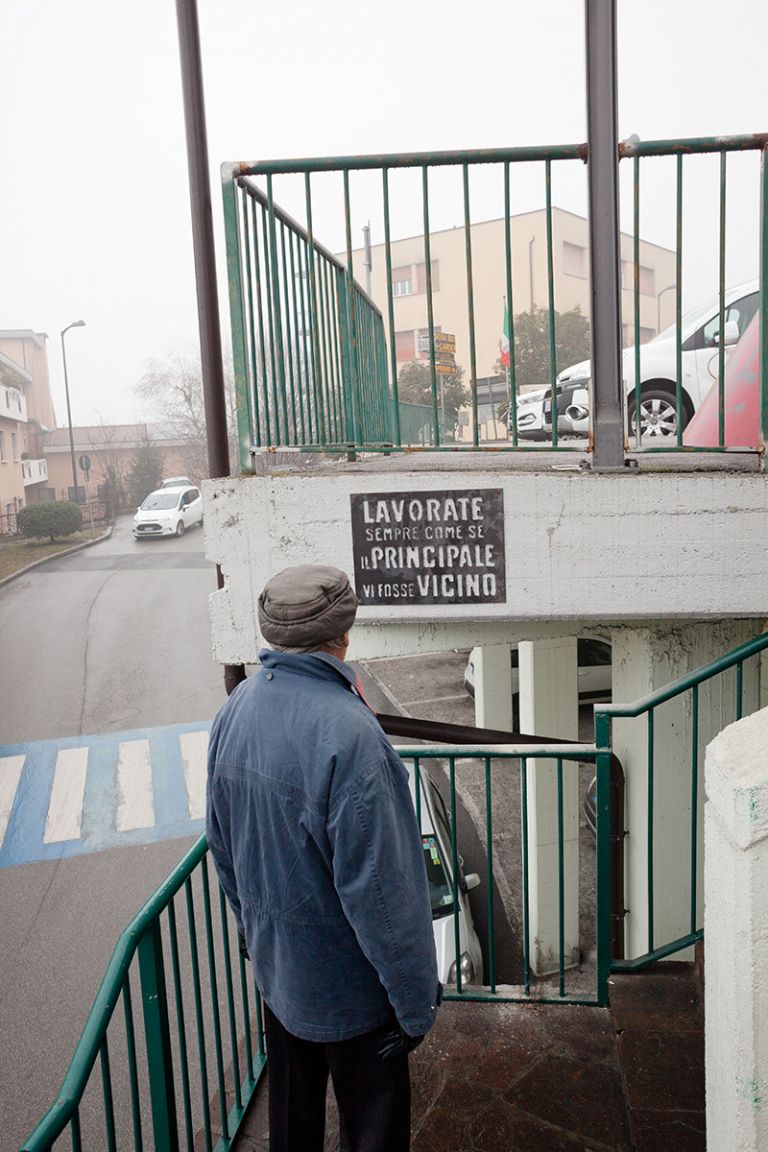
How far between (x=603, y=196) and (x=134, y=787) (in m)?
14.7

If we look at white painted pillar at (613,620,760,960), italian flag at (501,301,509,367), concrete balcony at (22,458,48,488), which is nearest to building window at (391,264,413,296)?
concrete balcony at (22,458,48,488)

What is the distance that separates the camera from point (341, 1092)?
2.23 meters

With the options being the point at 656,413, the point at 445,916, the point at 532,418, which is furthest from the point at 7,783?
the point at 656,413

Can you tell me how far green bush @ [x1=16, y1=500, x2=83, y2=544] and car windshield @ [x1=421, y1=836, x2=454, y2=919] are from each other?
3341 centimetres

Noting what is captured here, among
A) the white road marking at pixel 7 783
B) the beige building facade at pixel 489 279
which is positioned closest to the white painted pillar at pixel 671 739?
the white road marking at pixel 7 783

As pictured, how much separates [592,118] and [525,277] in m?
27.2

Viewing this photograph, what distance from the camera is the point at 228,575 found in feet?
11.9

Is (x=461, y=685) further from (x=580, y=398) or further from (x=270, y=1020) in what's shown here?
(x=270, y=1020)

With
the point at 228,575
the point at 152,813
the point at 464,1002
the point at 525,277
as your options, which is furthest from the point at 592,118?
the point at 525,277

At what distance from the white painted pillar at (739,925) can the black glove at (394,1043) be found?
29.8 inches

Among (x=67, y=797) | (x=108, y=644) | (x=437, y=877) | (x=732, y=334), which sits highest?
(x=732, y=334)

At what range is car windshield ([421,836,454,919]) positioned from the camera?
8.05m

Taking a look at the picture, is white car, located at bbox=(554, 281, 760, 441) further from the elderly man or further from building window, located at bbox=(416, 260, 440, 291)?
the elderly man

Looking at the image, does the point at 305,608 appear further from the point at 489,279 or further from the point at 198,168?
the point at 489,279
